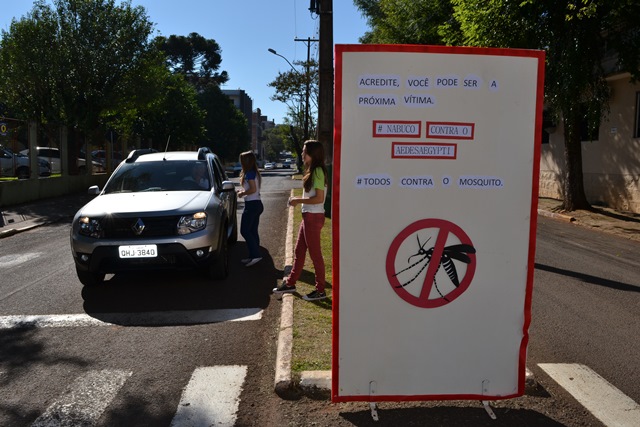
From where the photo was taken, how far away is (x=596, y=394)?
157 inches

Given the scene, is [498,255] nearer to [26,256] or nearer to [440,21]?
[26,256]

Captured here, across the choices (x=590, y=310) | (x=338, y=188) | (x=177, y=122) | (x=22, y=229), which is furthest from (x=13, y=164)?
(x=177, y=122)

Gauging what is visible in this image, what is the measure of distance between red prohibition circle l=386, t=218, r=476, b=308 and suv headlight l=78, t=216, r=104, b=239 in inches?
169

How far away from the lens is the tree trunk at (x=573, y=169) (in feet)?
52.2

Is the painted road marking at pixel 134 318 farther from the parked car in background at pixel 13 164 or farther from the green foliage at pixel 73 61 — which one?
the green foliage at pixel 73 61

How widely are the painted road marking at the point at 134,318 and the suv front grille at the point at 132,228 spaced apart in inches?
38.5

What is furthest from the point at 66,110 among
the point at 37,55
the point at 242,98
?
the point at 242,98

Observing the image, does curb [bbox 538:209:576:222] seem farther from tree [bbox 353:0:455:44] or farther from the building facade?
tree [bbox 353:0:455:44]

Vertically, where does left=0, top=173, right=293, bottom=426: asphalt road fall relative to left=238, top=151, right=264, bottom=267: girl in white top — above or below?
below

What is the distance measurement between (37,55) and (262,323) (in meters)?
21.3

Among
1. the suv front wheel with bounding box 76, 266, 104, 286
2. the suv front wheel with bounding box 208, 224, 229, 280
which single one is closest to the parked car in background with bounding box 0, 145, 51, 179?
the suv front wheel with bounding box 76, 266, 104, 286

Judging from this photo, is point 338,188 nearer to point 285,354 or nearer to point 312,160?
point 285,354

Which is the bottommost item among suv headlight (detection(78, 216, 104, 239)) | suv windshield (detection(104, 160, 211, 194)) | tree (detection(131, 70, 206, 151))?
suv headlight (detection(78, 216, 104, 239))

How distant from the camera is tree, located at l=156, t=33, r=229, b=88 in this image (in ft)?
222
